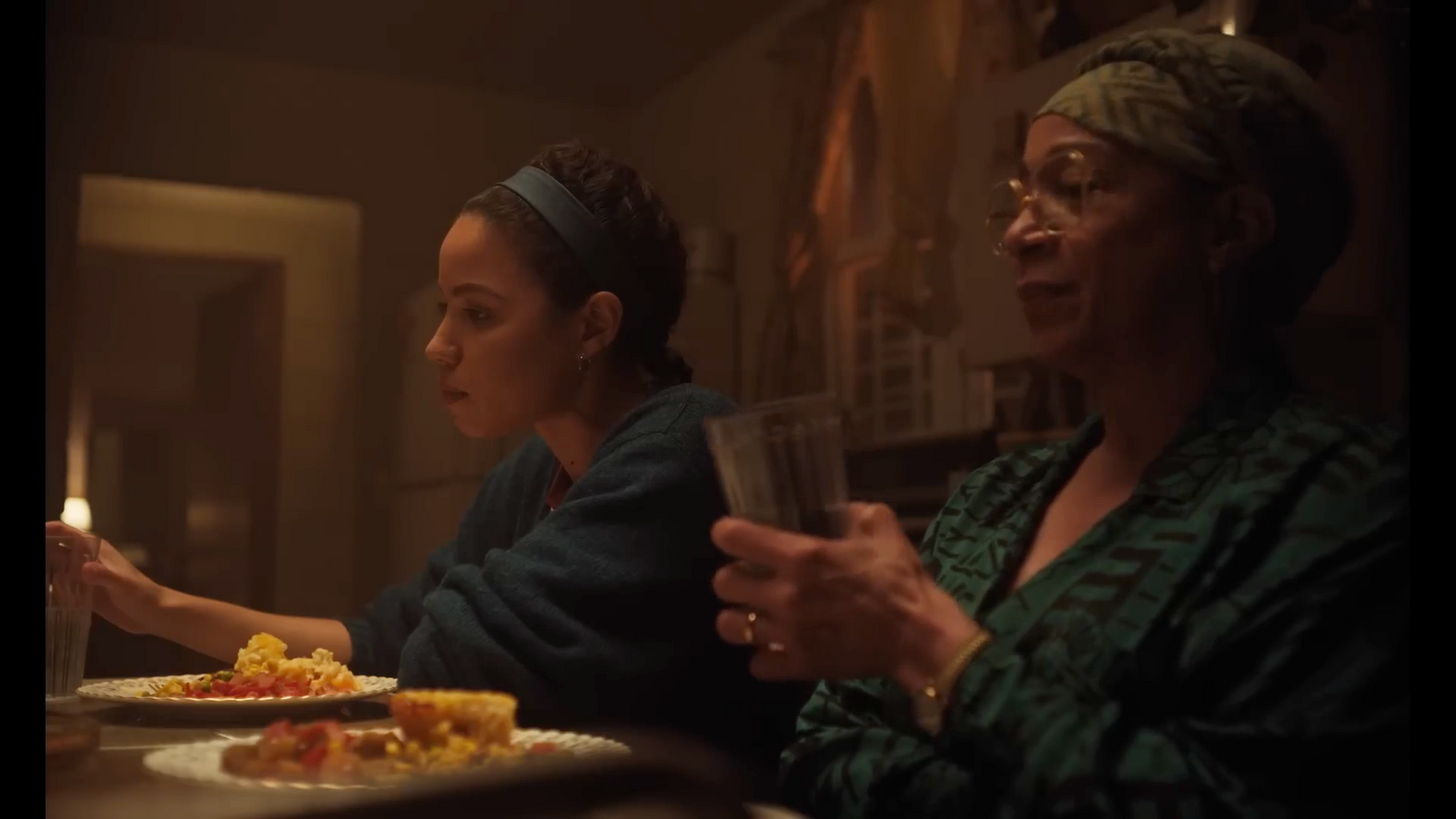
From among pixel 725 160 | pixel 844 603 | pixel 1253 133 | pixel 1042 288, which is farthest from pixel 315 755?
pixel 725 160

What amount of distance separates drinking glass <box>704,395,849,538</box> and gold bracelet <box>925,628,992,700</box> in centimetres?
10

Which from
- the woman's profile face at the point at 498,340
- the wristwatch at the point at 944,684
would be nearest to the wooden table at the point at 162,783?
the wristwatch at the point at 944,684

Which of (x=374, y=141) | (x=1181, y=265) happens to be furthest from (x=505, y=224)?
(x=1181, y=265)

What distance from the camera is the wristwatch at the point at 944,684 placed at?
2.22 ft

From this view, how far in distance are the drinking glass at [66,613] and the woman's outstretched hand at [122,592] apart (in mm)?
25

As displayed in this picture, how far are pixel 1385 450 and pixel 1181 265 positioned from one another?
156mm

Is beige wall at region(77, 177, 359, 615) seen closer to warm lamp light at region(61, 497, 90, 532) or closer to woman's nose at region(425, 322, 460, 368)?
warm lamp light at region(61, 497, 90, 532)

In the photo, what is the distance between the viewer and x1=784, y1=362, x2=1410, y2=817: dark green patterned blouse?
64 cm

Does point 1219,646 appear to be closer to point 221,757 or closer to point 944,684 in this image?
point 944,684

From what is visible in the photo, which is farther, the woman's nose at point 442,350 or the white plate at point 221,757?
the woman's nose at point 442,350

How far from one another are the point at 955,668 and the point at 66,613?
845 mm

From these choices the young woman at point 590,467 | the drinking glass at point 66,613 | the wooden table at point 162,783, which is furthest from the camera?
the drinking glass at point 66,613

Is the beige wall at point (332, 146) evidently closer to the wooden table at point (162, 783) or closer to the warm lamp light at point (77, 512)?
the warm lamp light at point (77, 512)
